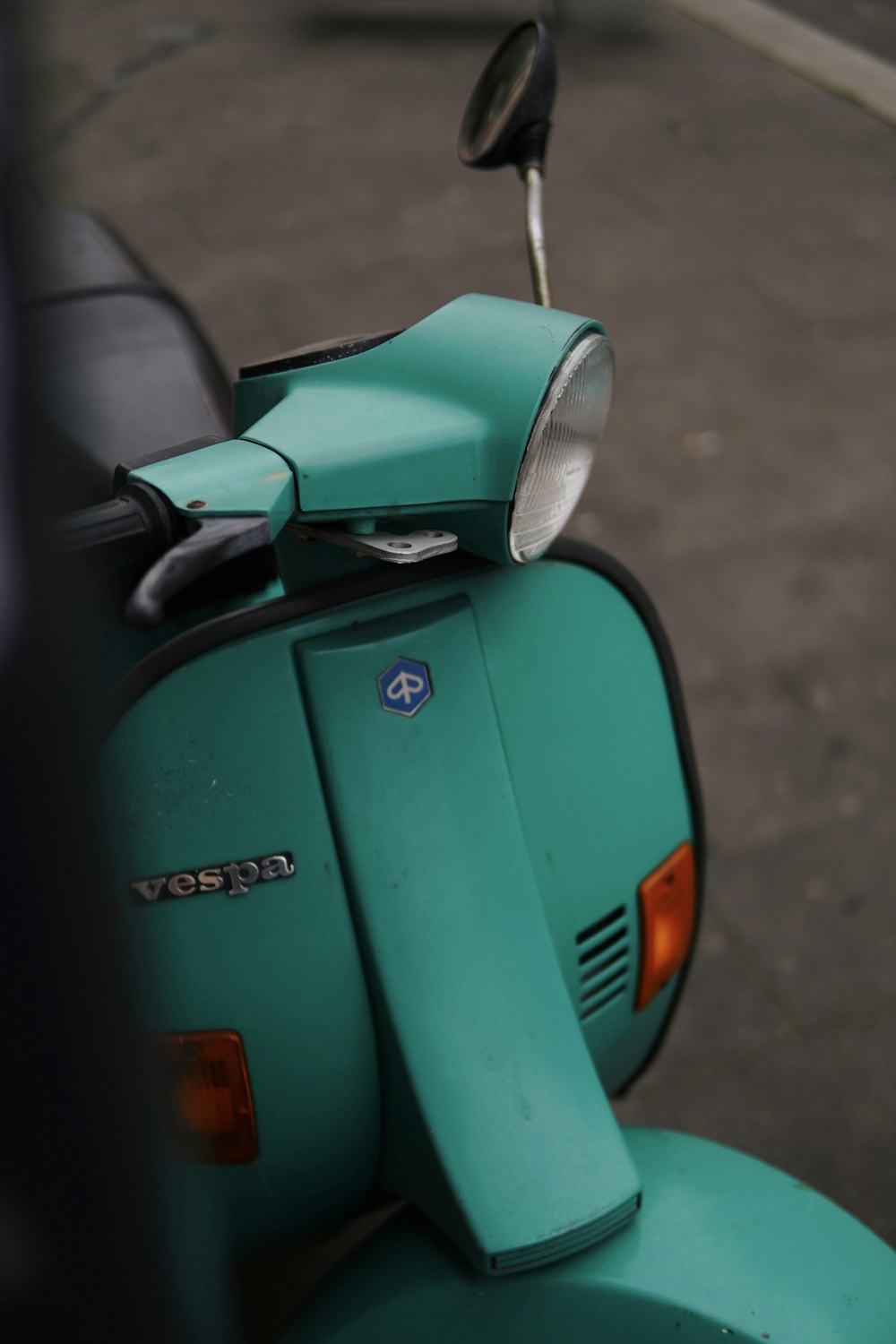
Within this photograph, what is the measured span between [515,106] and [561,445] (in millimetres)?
486

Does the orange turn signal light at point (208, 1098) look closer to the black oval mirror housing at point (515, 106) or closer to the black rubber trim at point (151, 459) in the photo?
the black rubber trim at point (151, 459)

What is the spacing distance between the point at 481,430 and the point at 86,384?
1017 mm

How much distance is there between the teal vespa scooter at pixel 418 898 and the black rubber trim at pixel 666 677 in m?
0.04

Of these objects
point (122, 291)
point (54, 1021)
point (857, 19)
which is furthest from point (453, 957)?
point (857, 19)

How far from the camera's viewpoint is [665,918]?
153cm

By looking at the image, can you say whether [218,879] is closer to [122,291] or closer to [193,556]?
[193,556]

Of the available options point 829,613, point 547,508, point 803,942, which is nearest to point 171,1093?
point 547,508

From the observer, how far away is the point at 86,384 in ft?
6.36

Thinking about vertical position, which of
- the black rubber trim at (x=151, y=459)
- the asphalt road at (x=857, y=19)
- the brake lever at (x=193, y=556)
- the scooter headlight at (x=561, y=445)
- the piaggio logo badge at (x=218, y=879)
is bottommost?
the asphalt road at (x=857, y=19)

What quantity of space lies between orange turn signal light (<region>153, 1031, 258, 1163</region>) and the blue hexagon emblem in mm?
356

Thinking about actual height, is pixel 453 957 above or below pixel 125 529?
below

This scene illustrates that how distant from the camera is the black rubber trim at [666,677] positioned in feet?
4.67

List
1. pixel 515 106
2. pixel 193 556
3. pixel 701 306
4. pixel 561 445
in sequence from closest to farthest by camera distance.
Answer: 1. pixel 193 556
2. pixel 561 445
3. pixel 515 106
4. pixel 701 306

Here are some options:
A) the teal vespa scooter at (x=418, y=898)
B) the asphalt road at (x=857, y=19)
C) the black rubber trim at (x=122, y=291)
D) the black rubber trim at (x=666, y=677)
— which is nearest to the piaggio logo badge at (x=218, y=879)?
the teal vespa scooter at (x=418, y=898)
